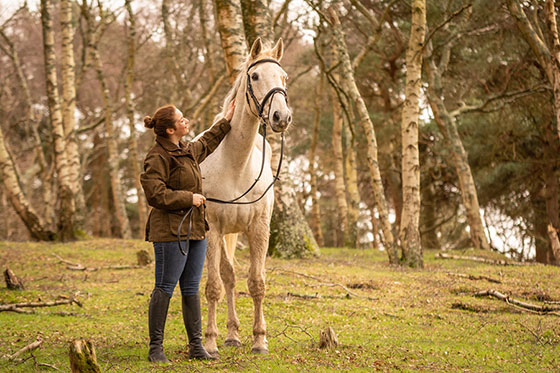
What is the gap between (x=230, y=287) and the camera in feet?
18.7

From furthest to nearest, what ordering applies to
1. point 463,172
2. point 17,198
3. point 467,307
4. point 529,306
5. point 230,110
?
1. point 463,172
2. point 17,198
3. point 467,307
4. point 529,306
5. point 230,110

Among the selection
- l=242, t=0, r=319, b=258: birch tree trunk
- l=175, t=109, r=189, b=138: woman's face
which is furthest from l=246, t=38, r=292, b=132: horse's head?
l=242, t=0, r=319, b=258: birch tree trunk

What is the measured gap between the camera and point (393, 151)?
23.3 m

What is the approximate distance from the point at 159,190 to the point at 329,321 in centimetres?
324

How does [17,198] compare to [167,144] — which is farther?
[17,198]

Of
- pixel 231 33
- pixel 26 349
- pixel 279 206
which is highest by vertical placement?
pixel 231 33

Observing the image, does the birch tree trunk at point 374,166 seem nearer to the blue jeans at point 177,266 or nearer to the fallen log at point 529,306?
the fallen log at point 529,306

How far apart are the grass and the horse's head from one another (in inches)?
80.9

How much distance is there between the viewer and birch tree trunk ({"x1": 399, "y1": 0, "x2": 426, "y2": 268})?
37.0 feet

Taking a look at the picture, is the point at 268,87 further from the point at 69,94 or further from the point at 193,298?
the point at 69,94

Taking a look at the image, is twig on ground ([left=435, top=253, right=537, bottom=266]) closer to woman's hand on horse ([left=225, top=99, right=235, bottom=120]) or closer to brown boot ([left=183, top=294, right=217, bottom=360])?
woman's hand on horse ([left=225, top=99, right=235, bottom=120])

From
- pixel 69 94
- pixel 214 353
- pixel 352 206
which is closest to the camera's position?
pixel 214 353

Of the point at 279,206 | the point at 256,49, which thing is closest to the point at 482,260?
the point at 279,206

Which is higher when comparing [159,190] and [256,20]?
[256,20]
